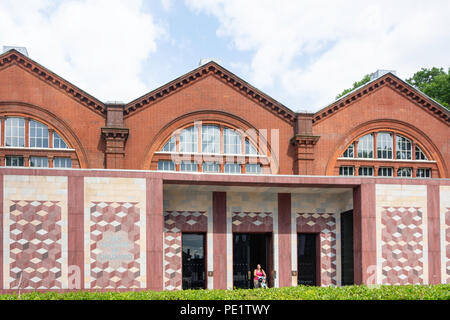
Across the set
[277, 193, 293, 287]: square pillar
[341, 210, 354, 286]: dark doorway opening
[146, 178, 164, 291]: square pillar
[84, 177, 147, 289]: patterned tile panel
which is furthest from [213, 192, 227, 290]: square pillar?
[341, 210, 354, 286]: dark doorway opening

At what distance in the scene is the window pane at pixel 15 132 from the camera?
103ft

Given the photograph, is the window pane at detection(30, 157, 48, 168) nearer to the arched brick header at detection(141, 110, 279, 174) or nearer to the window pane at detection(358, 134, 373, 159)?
the arched brick header at detection(141, 110, 279, 174)

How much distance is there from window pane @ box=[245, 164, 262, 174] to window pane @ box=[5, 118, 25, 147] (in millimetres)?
12461

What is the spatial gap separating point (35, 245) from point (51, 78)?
13430 millimetres

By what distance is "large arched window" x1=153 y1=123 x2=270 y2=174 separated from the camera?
32219mm

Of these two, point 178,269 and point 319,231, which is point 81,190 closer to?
point 178,269

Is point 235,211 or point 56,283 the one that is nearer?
point 56,283

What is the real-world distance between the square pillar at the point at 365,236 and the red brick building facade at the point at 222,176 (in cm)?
6

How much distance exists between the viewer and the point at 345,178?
80.4 ft

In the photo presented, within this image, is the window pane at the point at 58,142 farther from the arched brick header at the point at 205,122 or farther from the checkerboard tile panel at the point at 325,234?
the checkerboard tile panel at the point at 325,234

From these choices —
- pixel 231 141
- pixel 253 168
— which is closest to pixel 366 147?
pixel 253 168

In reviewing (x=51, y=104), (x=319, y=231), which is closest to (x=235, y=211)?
(x=319, y=231)
